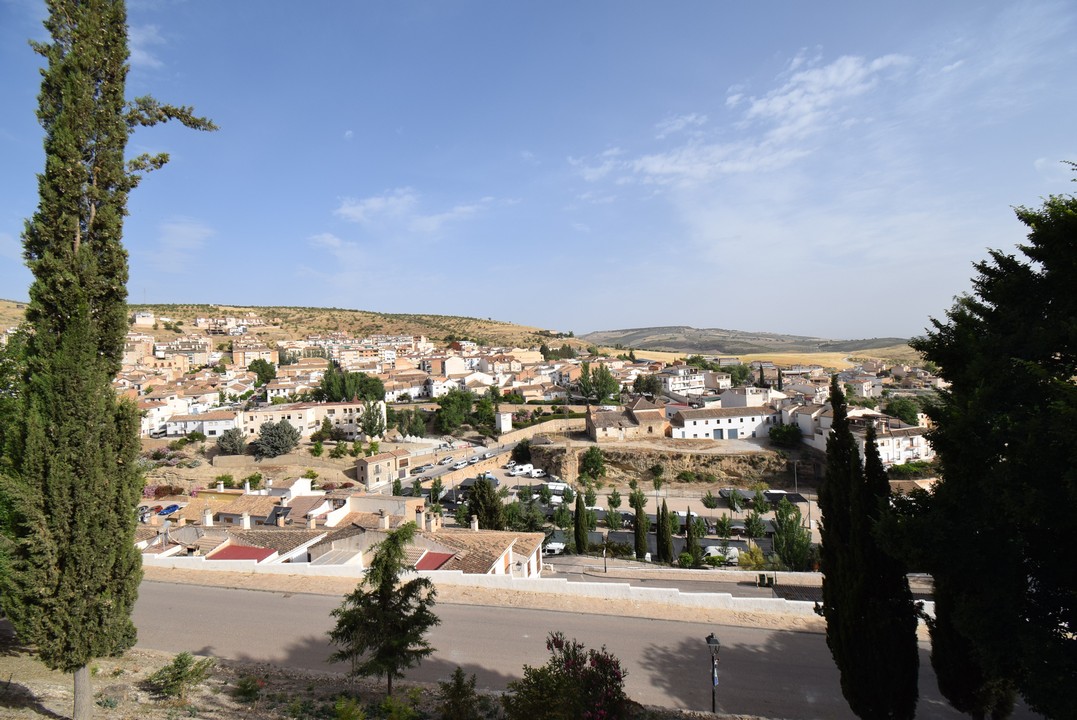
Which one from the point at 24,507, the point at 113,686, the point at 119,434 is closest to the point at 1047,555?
the point at 119,434

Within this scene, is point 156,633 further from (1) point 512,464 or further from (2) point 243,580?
(1) point 512,464

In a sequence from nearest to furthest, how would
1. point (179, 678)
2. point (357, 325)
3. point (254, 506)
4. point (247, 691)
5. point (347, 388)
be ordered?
1. point (179, 678)
2. point (247, 691)
3. point (254, 506)
4. point (347, 388)
5. point (357, 325)

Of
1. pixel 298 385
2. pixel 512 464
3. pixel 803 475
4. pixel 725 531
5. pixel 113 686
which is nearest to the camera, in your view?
pixel 113 686

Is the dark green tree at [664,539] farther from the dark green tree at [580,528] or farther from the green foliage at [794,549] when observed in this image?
the green foliage at [794,549]

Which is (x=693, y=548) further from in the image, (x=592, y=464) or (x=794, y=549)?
(x=592, y=464)

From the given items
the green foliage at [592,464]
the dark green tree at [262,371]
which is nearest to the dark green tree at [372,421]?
the green foliage at [592,464]

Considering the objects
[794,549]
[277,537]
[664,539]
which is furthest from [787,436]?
[277,537]

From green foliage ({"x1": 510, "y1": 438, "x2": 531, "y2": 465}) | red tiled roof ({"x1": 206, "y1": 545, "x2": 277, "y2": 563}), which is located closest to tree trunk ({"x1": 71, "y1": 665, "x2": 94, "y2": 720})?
red tiled roof ({"x1": 206, "y1": 545, "x2": 277, "y2": 563})
